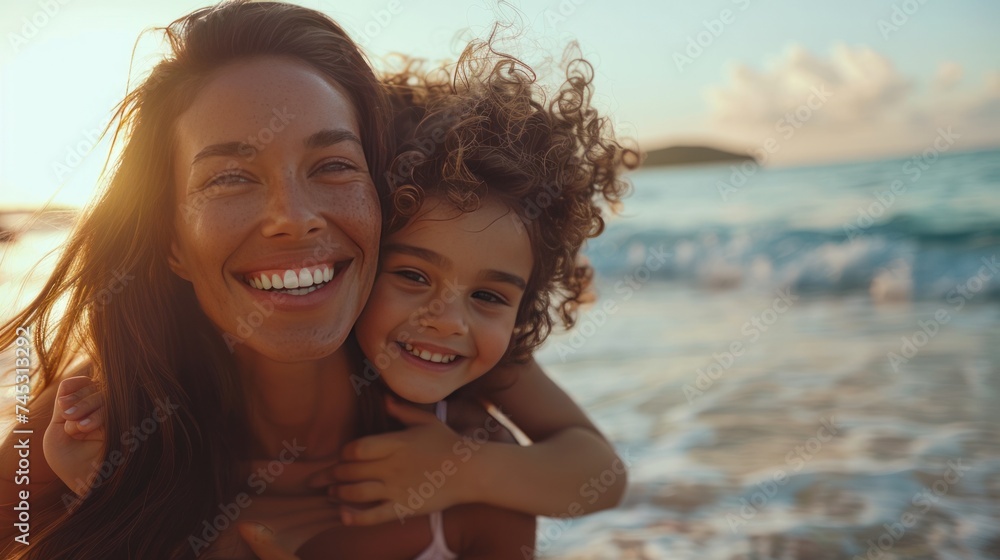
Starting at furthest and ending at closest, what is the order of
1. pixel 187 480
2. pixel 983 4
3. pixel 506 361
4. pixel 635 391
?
1. pixel 983 4
2. pixel 635 391
3. pixel 506 361
4. pixel 187 480

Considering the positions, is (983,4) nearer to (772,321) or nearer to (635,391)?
(772,321)

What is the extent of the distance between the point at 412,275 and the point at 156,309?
0.74m

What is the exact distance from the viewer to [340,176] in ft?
7.61

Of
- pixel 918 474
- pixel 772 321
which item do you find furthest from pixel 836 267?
pixel 918 474

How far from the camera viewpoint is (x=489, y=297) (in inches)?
106

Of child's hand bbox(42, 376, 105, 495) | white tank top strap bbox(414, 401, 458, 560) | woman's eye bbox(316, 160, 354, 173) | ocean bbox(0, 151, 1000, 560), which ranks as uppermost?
woman's eye bbox(316, 160, 354, 173)

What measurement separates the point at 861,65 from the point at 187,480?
40.2 ft

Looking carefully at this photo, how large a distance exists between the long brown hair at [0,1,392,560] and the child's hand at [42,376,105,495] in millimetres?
47

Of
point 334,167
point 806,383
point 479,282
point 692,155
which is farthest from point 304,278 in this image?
point 692,155

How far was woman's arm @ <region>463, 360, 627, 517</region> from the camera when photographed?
9.05 feet

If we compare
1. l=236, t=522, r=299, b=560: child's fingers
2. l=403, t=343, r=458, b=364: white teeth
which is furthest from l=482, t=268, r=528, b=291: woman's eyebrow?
l=236, t=522, r=299, b=560: child's fingers

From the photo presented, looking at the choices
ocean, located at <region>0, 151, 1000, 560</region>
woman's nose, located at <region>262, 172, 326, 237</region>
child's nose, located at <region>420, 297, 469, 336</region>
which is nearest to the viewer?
woman's nose, located at <region>262, 172, 326, 237</region>

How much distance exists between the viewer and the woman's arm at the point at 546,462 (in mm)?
2760

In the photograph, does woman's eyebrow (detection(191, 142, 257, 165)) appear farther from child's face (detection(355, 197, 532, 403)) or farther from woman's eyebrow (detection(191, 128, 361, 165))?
child's face (detection(355, 197, 532, 403))
